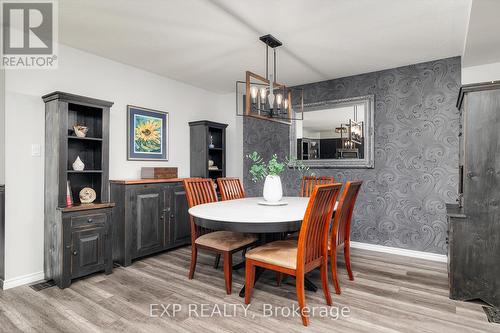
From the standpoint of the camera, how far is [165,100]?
14.1 feet

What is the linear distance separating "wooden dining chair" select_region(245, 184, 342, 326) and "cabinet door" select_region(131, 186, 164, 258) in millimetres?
1716

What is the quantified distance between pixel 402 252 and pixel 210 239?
253cm

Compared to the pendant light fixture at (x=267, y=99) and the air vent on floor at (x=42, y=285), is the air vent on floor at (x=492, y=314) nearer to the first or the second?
the pendant light fixture at (x=267, y=99)

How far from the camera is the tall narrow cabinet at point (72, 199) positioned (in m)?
2.79

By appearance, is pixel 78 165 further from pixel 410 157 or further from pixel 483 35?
pixel 483 35

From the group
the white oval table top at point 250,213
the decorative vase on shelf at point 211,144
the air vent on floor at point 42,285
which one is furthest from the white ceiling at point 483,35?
the air vent on floor at point 42,285

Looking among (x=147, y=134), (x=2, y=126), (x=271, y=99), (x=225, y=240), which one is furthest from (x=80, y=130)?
(x=271, y=99)

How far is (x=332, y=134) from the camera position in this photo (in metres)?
4.36

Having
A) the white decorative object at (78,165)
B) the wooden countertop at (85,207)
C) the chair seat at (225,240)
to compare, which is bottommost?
the chair seat at (225,240)

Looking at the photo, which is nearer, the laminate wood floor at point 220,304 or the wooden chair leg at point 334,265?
the laminate wood floor at point 220,304

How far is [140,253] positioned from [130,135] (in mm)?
1487

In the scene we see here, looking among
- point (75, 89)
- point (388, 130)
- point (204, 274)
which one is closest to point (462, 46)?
point (388, 130)

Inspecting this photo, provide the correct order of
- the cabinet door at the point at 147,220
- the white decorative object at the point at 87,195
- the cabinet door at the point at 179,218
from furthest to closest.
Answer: the cabinet door at the point at 179,218 → the cabinet door at the point at 147,220 → the white decorative object at the point at 87,195

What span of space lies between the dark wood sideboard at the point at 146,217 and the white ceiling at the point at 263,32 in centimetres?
154
